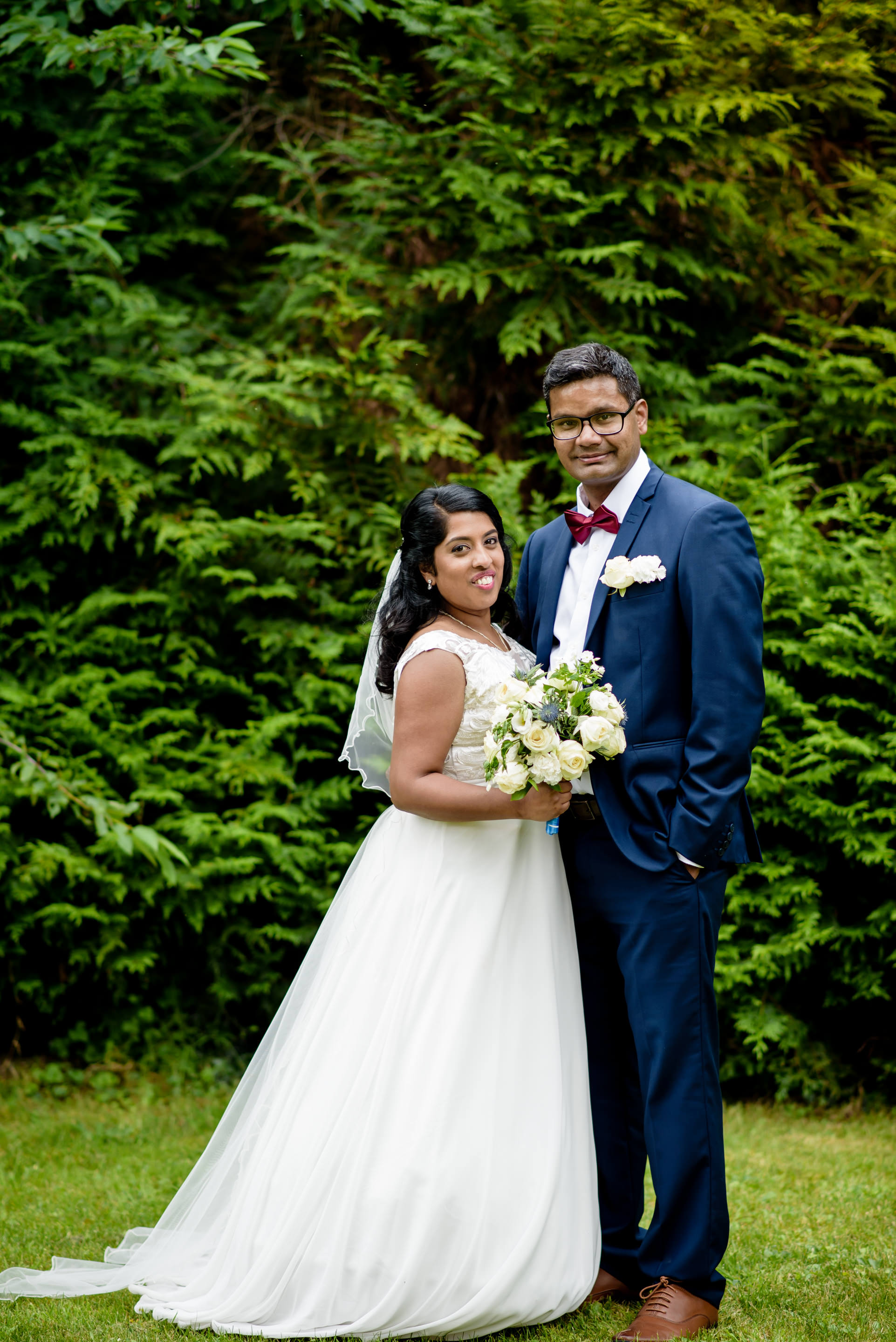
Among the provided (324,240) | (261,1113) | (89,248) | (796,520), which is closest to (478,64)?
(324,240)

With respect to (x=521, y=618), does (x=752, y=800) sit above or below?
below

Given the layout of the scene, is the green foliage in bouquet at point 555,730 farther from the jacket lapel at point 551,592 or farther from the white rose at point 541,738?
the jacket lapel at point 551,592

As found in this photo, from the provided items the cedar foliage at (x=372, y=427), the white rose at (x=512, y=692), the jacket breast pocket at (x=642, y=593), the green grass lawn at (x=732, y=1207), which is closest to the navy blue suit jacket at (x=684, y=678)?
the jacket breast pocket at (x=642, y=593)

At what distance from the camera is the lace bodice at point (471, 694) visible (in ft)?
11.2

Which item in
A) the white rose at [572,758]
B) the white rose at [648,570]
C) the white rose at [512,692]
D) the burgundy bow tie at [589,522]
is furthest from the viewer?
the burgundy bow tie at [589,522]

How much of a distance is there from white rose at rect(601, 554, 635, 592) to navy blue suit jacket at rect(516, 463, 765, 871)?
73 mm

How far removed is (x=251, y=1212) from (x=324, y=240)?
18.8 feet

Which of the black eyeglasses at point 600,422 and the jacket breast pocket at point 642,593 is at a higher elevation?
the black eyeglasses at point 600,422

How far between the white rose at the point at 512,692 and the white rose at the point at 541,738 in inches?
4.0

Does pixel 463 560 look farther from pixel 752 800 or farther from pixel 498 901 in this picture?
pixel 752 800

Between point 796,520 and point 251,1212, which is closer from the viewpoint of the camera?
point 251,1212

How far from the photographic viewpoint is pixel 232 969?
6.36 m

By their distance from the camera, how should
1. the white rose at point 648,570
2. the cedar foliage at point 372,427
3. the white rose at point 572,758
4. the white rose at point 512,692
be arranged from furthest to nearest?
1. the cedar foliage at point 372,427
2. the white rose at point 648,570
3. the white rose at point 512,692
4. the white rose at point 572,758

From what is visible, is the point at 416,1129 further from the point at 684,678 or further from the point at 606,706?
the point at 684,678
